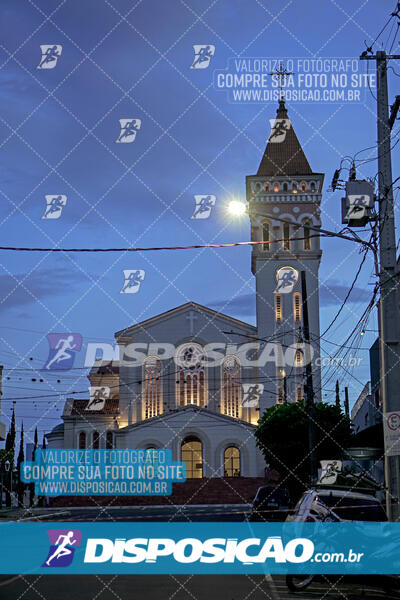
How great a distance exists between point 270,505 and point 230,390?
32.4 m

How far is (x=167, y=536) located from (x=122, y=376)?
4336 centimetres

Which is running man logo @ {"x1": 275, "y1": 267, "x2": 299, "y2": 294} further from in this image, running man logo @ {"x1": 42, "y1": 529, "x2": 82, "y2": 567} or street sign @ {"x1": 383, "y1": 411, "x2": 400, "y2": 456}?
street sign @ {"x1": 383, "y1": 411, "x2": 400, "y2": 456}

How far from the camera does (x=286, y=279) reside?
213ft

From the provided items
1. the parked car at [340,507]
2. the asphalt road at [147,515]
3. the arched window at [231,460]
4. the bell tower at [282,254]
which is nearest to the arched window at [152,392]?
the arched window at [231,460]

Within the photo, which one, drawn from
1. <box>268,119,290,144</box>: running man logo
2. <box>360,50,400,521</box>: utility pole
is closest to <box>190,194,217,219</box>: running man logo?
<box>360,50,400,521</box>: utility pole

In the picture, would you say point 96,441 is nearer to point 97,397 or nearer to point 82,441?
point 82,441

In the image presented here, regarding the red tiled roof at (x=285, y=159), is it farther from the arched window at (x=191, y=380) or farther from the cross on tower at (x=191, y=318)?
the arched window at (x=191, y=380)

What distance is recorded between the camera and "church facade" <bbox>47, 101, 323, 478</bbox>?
204 ft

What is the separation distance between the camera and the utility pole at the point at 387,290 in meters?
15.4

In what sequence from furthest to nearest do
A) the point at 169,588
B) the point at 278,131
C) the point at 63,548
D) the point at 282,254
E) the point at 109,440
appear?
the point at 109,440 → the point at 282,254 → the point at 278,131 → the point at 63,548 → the point at 169,588

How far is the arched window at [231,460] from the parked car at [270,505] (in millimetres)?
27938

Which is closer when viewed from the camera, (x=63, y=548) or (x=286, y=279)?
(x=63, y=548)

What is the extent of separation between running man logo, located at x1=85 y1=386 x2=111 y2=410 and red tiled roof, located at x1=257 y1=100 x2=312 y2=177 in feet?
73.1

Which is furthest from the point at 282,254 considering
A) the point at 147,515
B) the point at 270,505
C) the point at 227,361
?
the point at 270,505
